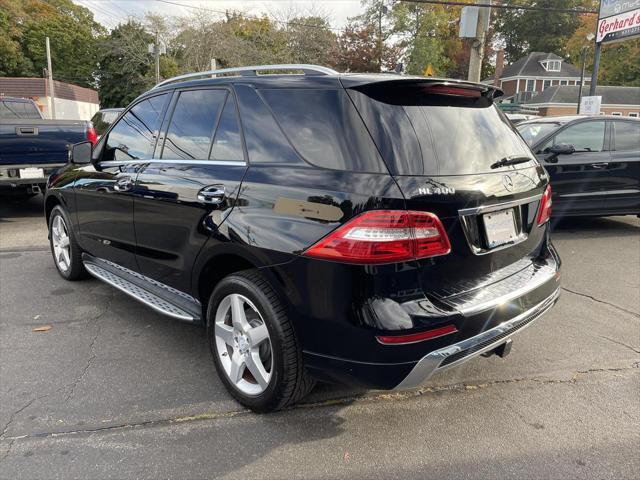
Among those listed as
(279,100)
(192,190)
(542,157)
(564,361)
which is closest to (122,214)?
(192,190)

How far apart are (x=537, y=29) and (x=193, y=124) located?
262ft

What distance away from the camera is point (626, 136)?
23.2ft

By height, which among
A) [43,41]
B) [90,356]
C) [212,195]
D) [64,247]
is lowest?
[90,356]

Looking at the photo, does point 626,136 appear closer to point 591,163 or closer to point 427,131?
point 591,163

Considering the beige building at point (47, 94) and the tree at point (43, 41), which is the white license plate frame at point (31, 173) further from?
the tree at point (43, 41)

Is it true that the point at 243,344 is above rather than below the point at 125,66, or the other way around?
below

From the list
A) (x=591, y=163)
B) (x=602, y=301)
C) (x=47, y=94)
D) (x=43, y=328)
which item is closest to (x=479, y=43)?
(x=591, y=163)

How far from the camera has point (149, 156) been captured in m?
3.62

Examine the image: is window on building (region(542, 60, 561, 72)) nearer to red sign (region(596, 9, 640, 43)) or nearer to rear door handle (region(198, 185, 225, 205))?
red sign (region(596, 9, 640, 43))

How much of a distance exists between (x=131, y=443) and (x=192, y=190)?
1.45 metres

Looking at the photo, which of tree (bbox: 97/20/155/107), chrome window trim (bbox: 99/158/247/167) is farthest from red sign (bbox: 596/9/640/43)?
tree (bbox: 97/20/155/107)

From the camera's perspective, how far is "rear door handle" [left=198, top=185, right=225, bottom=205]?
111 inches

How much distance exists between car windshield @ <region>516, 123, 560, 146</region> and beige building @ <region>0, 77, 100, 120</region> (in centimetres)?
3181

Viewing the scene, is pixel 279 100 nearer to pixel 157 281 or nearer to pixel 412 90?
pixel 412 90
